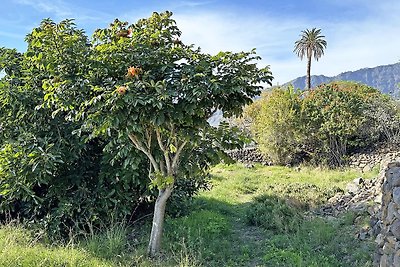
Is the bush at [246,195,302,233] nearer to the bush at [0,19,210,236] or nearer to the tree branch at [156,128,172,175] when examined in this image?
the bush at [0,19,210,236]

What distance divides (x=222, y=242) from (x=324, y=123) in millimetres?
10434

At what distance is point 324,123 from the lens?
14555mm

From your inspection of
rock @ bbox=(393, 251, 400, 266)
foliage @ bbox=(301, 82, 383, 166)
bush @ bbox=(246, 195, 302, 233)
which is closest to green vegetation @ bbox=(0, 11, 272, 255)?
bush @ bbox=(246, 195, 302, 233)

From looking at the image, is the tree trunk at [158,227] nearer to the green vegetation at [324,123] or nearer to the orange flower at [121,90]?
the orange flower at [121,90]

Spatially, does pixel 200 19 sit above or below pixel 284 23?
below

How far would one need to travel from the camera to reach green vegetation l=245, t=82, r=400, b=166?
13.9 m

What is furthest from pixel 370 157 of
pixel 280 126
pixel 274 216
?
pixel 274 216

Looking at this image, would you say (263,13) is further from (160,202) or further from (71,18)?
(160,202)

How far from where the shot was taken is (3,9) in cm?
621

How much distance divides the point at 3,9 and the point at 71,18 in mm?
1760

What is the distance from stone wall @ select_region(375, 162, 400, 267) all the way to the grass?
0.28 meters

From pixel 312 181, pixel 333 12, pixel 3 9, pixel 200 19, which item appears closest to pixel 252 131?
pixel 312 181

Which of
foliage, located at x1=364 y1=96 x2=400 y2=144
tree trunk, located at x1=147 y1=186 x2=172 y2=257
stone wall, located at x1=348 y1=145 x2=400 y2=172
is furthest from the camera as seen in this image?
foliage, located at x1=364 y1=96 x2=400 y2=144

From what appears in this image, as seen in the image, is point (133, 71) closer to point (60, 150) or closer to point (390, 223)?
point (60, 150)
